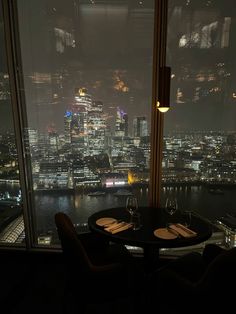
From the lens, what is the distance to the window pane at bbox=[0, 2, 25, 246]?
267cm

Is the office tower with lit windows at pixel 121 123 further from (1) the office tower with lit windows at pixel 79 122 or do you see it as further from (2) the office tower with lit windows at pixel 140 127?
(1) the office tower with lit windows at pixel 79 122

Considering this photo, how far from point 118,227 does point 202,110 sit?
5.30ft

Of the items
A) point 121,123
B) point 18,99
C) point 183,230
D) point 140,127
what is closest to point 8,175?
point 18,99

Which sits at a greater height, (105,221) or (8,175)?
(8,175)

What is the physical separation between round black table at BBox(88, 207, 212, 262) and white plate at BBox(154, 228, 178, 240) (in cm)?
3

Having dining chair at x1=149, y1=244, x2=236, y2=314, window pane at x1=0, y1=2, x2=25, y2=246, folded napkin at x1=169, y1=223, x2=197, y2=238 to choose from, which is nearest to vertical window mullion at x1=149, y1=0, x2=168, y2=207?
folded napkin at x1=169, y1=223, x2=197, y2=238

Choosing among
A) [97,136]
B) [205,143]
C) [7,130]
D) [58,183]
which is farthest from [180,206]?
[7,130]

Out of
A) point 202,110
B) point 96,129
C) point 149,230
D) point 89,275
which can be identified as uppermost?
point 202,110

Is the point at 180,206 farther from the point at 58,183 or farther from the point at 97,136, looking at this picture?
the point at 58,183

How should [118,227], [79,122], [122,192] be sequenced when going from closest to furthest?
1. [118,227]
2. [79,122]
3. [122,192]

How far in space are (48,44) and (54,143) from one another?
3.61 feet

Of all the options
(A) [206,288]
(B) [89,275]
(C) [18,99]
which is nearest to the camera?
(A) [206,288]

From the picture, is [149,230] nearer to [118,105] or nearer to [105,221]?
[105,221]

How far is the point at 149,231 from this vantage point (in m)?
1.89
